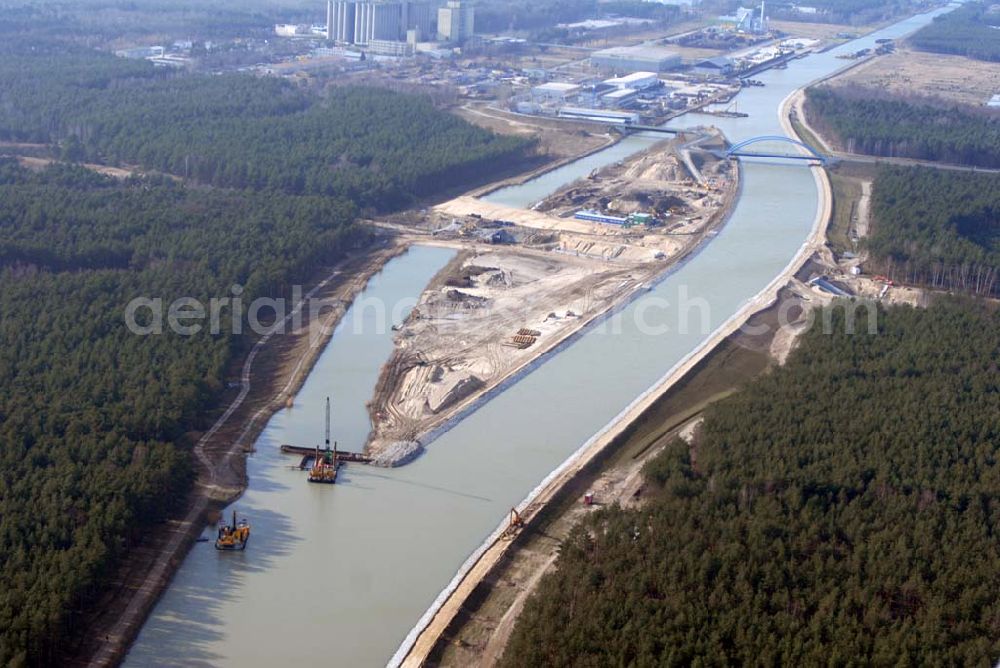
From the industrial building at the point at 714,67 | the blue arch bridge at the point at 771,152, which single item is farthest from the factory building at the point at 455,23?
the blue arch bridge at the point at 771,152

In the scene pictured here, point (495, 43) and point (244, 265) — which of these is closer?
point (244, 265)

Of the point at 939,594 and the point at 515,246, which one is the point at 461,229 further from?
the point at 939,594

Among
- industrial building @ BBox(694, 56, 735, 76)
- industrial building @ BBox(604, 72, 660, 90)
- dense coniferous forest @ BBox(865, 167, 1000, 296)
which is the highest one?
industrial building @ BBox(694, 56, 735, 76)

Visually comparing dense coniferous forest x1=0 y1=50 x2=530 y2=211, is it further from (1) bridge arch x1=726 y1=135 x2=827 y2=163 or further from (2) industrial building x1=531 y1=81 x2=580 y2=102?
(1) bridge arch x1=726 y1=135 x2=827 y2=163

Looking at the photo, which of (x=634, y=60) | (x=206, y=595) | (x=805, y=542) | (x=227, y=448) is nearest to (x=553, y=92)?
(x=634, y=60)

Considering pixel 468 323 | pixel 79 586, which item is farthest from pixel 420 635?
pixel 468 323

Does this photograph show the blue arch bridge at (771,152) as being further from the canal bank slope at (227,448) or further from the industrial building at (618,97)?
the canal bank slope at (227,448)

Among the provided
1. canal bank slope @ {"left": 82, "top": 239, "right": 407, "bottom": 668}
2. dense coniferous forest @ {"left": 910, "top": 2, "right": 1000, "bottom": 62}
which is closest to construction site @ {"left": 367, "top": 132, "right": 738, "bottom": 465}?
canal bank slope @ {"left": 82, "top": 239, "right": 407, "bottom": 668}
